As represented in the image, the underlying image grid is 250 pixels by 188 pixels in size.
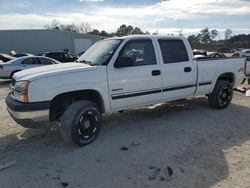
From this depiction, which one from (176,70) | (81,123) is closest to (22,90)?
(81,123)

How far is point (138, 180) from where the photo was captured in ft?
14.0

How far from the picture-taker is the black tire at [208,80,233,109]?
8102 millimetres

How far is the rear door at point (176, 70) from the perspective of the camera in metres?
6.76

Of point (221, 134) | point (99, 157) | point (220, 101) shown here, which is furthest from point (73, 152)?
point (220, 101)

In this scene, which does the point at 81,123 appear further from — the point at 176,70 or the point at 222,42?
the point at 222,42

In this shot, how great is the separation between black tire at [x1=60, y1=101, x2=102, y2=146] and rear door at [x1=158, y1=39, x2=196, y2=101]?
183cm

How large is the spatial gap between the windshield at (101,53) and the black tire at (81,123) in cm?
92

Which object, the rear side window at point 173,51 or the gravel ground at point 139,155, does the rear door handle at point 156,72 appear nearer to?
the rear side window at point 173,51

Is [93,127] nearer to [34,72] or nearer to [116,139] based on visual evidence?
[116,139]

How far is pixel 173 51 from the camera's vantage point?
7.04m

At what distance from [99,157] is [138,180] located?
1009mm

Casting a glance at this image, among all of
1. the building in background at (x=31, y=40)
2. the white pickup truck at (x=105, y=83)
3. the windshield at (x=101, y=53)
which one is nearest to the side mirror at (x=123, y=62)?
the white pickup truck at (x=105, y=83)

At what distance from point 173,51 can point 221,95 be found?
215 cm

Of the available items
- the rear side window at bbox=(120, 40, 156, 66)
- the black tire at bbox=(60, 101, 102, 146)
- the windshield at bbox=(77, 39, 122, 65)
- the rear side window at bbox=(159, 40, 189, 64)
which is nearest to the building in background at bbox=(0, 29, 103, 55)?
the rear side window at bbox=(159, 40, 189, 64)
